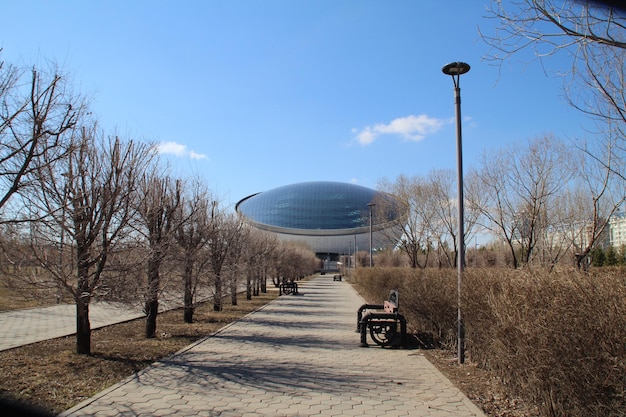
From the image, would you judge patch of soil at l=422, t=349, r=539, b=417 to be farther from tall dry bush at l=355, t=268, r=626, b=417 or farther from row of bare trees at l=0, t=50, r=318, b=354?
row of bare trees at l=0, t=50, r=318, b=354

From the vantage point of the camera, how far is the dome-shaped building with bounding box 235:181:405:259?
123188 millimetres

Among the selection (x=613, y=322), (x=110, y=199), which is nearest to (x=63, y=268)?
(x=110, y=199)

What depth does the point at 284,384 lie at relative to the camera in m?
7.21

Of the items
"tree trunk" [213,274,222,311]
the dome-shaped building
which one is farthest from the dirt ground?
the dome-shaped building

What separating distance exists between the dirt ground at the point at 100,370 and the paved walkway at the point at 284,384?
28 centimetres

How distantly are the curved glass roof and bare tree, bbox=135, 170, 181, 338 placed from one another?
109930 millimetres

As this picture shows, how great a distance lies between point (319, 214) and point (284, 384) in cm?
11962

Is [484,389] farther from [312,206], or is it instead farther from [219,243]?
[312,206]

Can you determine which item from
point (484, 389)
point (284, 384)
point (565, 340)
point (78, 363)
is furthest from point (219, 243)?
point (565, 340)

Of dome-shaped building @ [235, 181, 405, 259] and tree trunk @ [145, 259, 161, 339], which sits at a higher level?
dome-shaped building @ [235, 181, 405, 259]

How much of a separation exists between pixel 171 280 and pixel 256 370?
4491mm

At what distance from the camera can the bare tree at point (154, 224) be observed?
411 inches

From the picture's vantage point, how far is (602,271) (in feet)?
18.3

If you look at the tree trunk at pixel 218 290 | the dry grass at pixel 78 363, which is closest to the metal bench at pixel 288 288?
the tree trunk at pixel 218 290
